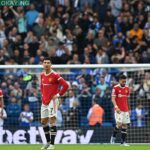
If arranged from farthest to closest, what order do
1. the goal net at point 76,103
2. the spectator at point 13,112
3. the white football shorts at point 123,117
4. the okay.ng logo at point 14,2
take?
the okay.ng logo at point 14,2
the spectator at point 13,112
the goal net at point 76,103
the white football shorts at point 123,117

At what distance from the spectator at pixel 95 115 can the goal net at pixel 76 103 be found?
0.21 ft

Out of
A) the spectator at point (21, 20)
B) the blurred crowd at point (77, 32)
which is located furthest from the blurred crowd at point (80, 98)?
the spectator at point (21, 20)

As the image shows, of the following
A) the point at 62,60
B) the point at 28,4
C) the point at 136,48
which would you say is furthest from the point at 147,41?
the point at 28,4

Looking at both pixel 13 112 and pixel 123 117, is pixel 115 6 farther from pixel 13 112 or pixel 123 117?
pixel 123 117

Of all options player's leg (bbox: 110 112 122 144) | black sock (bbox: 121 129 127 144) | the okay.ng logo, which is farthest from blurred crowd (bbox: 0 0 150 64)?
black sock (bbox: 121 129 127 144)

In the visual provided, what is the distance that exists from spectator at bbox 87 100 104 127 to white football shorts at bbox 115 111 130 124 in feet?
4.89

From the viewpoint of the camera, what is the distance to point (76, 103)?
22.1 meters

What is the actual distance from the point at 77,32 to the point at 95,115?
5.01 metres

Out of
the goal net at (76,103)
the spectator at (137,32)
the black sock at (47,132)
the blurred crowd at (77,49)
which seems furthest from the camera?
the spectator at (137,32)

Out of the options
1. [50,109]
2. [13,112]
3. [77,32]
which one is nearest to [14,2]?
[77,32]

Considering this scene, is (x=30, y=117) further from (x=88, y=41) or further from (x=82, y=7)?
(x=82, y=7)

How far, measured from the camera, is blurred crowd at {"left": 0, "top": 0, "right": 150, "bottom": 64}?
82.9 feet

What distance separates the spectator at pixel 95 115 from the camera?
2173 centimetres

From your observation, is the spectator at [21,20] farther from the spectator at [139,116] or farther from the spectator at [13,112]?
the spectator at [139,116]
